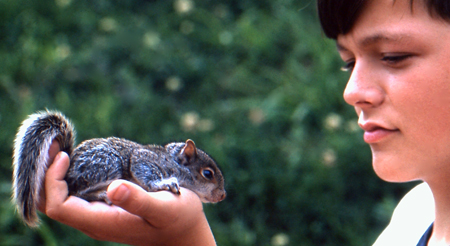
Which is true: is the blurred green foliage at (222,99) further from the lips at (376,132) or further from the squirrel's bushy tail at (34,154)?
the lips at (376,132)

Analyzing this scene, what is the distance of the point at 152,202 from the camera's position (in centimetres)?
115

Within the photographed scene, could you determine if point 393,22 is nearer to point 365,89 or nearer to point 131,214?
point 365,89

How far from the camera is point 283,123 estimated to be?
2.90 metres

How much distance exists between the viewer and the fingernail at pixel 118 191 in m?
1.06

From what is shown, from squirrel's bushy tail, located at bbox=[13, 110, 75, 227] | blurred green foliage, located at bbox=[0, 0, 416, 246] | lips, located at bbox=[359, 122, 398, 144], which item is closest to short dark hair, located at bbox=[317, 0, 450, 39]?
lips, located at bbox=[359, 122, 398, 144]

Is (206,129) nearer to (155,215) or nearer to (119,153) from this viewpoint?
(119,153)

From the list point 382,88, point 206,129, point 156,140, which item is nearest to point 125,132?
point 156,140

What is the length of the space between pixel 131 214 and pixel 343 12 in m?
0.74

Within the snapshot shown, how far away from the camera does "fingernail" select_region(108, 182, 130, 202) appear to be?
3.49 ft

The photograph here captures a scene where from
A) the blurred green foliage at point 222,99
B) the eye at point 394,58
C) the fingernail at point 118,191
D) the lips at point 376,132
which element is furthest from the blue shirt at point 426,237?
the blurred green foliage at point 222,99

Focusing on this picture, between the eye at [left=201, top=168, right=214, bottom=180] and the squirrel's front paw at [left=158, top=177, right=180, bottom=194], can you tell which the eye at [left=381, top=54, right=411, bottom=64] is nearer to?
the squirrel's front paw at [left=158, top=177, right=180, bottom=194]

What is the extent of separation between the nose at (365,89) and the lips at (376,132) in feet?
0.15

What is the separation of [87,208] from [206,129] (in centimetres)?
161

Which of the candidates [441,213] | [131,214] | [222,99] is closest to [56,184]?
[131,214]
